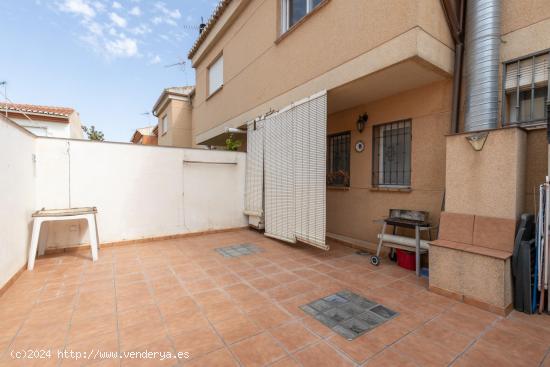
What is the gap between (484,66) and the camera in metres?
3.47

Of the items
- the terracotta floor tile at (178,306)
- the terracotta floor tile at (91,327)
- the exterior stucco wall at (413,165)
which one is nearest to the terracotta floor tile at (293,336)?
the terracotta floor tile at (178,306)

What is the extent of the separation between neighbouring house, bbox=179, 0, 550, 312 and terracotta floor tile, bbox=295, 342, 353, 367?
6.55ft

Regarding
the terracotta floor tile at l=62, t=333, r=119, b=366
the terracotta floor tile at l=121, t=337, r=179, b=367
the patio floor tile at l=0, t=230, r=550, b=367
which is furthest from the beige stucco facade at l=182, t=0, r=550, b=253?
the terracotta floor tile at l=62, t=333, r=119, b=366

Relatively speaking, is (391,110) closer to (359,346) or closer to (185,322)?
(359,346)

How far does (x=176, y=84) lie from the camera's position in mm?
16172

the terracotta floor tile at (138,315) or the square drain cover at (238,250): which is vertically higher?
the terracotta floor tile at (138,315)

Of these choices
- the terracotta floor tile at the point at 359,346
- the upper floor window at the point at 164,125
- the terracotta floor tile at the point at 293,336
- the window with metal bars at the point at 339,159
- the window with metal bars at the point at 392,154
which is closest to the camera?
the terracotta floor tile at the point at 359,346

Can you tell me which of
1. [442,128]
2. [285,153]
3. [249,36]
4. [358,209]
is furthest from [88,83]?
[442,128]

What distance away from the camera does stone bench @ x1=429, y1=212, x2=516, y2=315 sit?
2732mm

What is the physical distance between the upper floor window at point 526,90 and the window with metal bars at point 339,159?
2823 millimetres

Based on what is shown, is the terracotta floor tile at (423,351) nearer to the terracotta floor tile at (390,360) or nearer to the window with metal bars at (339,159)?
the terracotta floor tile at (390,360)

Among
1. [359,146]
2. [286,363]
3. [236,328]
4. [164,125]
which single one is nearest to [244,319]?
[236,328]

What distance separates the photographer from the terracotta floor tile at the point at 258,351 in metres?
1.99

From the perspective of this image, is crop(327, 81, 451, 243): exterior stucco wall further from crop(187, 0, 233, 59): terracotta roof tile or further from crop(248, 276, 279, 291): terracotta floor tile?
crop(187, 0, 233, 59): terracotta roof tile
